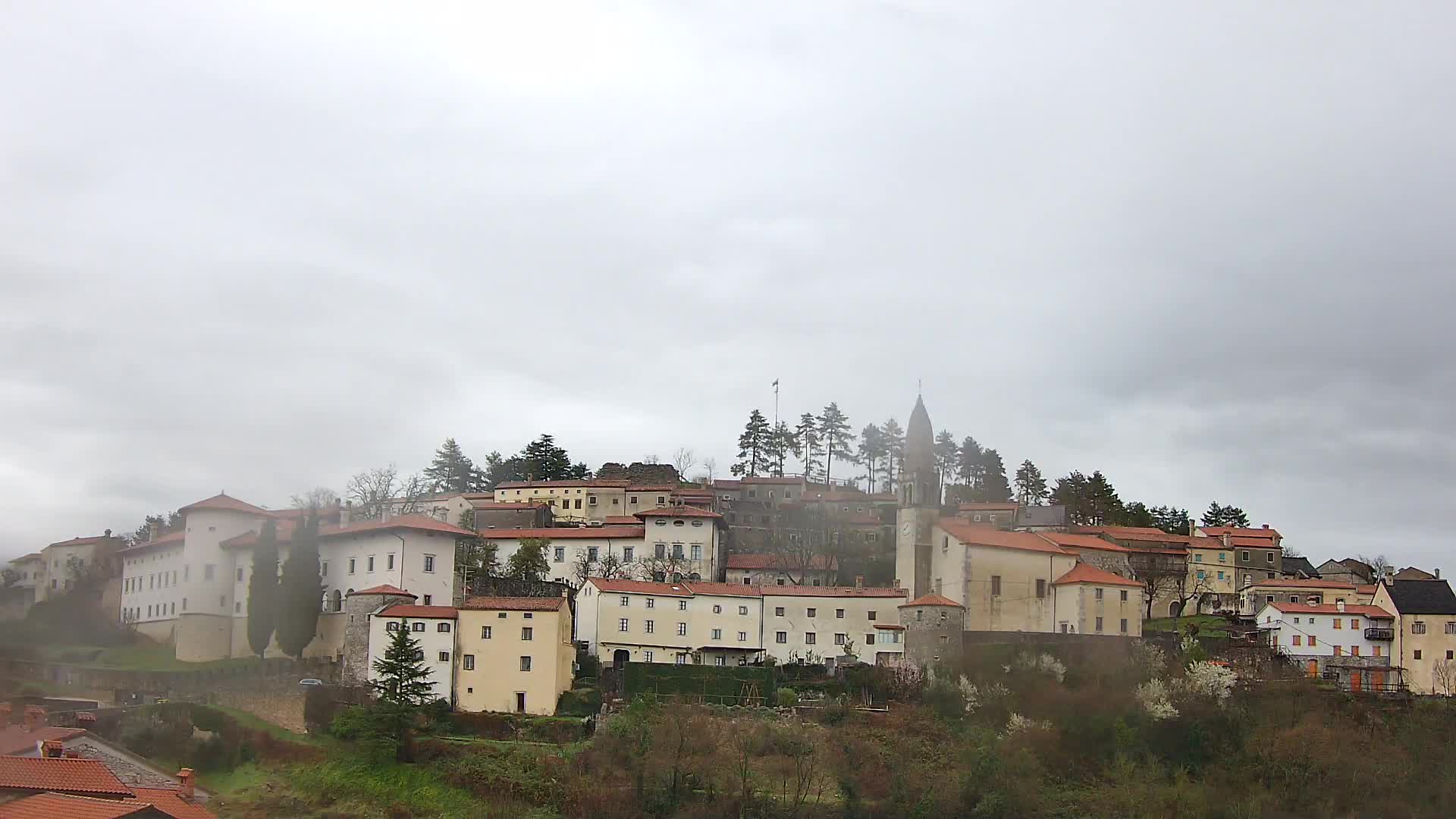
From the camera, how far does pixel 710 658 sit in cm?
5803

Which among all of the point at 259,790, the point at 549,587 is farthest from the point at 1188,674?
the point at 259,790

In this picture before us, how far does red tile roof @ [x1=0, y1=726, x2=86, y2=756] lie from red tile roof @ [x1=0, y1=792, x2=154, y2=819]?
4.99m

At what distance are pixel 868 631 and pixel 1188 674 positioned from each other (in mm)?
12964

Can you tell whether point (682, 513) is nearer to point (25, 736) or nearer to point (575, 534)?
point (575, 534)

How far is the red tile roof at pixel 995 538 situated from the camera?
62188 millimetres

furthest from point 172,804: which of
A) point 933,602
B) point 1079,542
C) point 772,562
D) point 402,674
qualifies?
point 1079,542

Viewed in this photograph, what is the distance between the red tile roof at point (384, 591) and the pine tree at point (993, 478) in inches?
2074

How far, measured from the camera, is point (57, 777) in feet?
118

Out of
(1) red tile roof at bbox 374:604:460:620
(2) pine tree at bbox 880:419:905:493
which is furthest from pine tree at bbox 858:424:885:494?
(1) red tile roof at bbox 374:604:460:620

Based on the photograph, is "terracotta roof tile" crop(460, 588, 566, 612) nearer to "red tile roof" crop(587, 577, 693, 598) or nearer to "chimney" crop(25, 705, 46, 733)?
"red tile roof" crop(587, 577, 693, 598)

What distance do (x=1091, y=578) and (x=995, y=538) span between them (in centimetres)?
461

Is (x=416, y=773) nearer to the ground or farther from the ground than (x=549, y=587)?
nearer to the ground

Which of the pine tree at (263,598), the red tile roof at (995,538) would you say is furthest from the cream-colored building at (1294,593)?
the pine tree at (263,598)

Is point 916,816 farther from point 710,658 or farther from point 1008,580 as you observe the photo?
point 1008,580
